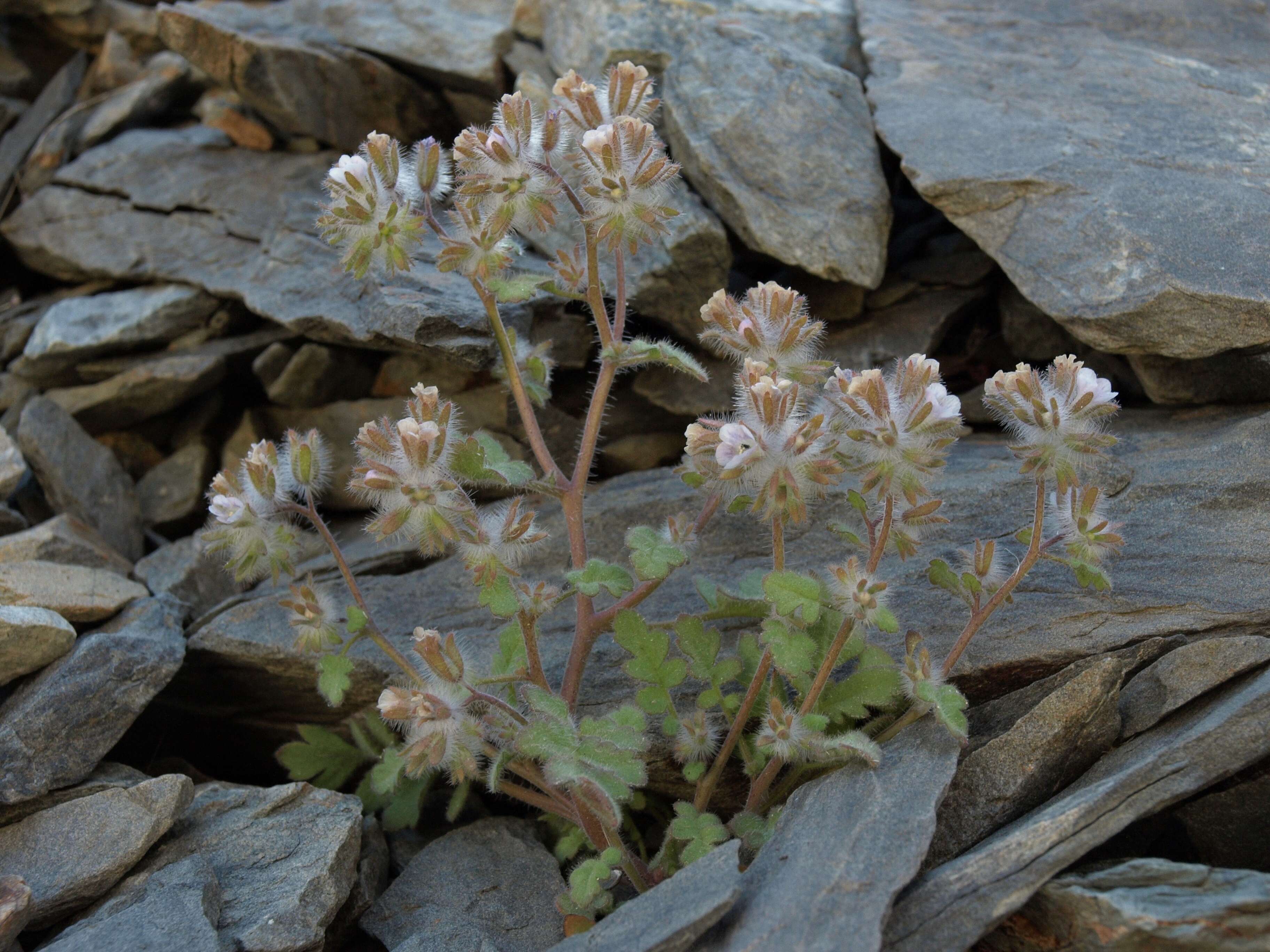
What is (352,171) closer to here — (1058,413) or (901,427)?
(901,427)

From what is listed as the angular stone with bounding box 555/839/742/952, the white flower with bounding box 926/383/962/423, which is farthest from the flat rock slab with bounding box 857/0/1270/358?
the angular stone with bounding box 555/839/742/952

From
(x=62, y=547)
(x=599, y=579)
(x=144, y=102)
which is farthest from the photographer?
(x=144, y=102)

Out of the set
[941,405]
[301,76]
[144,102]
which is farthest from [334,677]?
[144,102]

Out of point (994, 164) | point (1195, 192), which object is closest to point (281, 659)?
point (994, 164)

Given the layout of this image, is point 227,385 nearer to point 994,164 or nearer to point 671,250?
point 671,250

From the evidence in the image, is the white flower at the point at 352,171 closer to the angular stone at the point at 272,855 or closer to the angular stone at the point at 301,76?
the angular stone at the point at 272,855

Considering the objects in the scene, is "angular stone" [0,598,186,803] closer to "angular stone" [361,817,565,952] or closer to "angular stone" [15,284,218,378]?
"angular stone" [361,817,565,952]

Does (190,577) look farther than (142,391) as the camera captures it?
No

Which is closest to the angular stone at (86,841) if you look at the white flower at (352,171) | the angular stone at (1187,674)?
the white flower at (352,171)
